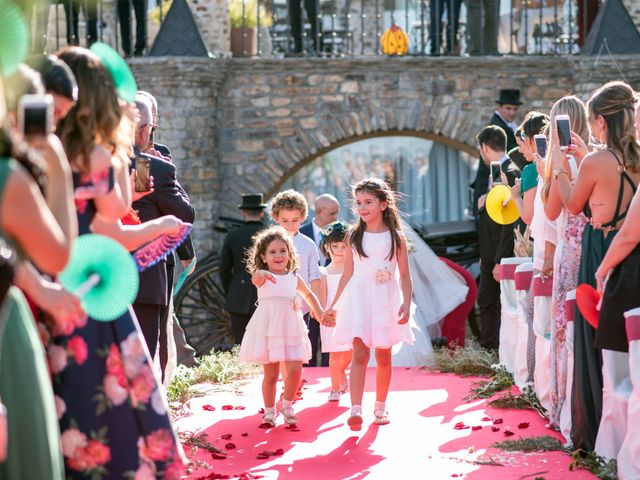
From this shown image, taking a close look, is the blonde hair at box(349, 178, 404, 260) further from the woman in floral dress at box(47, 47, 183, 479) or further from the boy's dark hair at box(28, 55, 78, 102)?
the boy's dark hair at box(28, 55, 78, 102)

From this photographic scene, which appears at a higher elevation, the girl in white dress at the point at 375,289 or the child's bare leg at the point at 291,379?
the girl in white dress at the point at 375,289

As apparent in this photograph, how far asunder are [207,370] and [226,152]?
5508 millimetres

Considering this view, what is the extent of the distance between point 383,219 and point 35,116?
4.23 meters

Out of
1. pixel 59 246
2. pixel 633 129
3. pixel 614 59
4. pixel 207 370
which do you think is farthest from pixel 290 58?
pixel 59 246

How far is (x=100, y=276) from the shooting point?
362 centimetres

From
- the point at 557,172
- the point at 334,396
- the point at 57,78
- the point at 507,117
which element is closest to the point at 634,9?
the point at 507,117

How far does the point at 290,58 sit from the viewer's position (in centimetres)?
1386

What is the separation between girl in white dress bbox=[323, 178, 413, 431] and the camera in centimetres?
694

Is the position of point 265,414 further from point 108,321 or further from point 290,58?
point 290,58

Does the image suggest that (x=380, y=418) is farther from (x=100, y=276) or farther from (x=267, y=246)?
(x=100, y=276)

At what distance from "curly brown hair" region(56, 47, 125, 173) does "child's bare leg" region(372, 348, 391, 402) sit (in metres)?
Result: 3.27

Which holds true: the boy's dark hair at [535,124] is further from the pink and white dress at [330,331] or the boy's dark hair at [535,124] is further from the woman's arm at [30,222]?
the woman's arm at [30,222]

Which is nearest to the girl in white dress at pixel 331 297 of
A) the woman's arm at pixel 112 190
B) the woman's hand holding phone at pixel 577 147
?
the woman's hand holding phone at pixel 577 147

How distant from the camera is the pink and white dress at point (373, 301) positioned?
6.95 metres
